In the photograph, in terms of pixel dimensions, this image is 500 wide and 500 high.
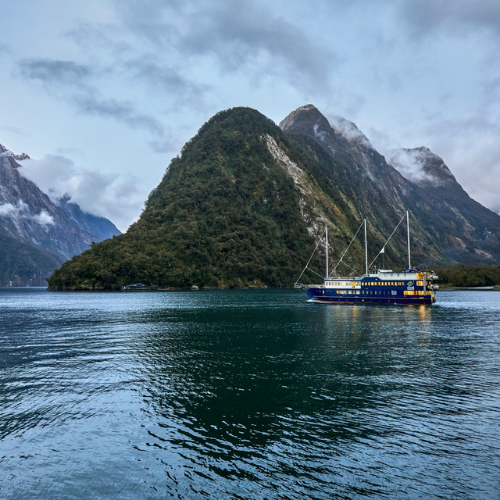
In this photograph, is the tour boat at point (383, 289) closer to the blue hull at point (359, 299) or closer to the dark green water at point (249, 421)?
the blue hull at point (359, 299)

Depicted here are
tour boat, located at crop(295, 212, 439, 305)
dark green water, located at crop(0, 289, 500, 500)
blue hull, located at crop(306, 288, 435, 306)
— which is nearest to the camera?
dark green water, located at crop(0, 289, 500, 500)

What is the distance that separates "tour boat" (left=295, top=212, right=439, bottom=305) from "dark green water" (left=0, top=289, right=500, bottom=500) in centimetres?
7254

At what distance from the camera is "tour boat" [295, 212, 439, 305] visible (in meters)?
122

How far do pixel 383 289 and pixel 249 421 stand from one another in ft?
358

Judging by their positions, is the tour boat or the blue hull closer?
the tour boat

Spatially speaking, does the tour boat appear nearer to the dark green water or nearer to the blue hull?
the blue hull

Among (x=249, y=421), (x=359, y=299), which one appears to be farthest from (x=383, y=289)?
(x=249, y=421)

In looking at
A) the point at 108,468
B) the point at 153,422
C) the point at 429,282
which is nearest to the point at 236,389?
the point at 153,422

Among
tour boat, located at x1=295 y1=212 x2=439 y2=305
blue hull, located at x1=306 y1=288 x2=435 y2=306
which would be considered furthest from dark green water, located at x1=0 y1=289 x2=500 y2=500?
blue hull, located at x1=306 y1=288 x2=435 y2=306

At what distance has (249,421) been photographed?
24938mm

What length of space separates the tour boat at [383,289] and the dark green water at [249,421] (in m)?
72.5

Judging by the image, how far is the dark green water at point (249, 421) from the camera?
1808cm

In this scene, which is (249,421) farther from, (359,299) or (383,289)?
(359,299)

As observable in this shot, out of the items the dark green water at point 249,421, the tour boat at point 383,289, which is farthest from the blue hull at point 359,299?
the dark green water at point 249,421
